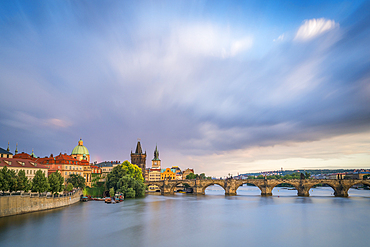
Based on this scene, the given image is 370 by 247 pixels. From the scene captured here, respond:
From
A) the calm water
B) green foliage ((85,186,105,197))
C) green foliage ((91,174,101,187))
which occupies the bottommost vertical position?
the calm water

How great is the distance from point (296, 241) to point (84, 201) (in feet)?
175

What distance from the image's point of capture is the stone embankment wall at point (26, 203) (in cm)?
3603

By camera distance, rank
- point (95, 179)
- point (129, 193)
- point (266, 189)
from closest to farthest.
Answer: point (129, 193) < point (95, 179) < point (266, 189)

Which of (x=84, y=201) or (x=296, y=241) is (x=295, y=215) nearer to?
(x=296, y=241)

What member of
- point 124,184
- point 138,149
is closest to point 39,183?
point 124,184

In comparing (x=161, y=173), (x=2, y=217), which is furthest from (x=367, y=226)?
(x=161, y=173)

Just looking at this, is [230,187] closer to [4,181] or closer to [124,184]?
[124,184]

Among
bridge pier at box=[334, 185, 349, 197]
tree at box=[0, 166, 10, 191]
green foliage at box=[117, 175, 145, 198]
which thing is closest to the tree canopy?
green foliage at box=[117, 175, 145, 198]

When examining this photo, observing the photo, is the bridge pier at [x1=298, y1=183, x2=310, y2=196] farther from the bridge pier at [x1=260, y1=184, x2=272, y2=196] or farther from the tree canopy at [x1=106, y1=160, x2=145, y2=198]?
the tree canopy at [x1=106, y1=160, x2=145, y2=198]

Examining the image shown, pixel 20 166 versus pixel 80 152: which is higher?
pixel 80 152

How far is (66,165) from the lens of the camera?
7781 centimetres

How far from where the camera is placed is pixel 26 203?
40.4 m

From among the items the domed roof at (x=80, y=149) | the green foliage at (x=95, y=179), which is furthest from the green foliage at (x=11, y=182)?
the domed roof at (x=80, y=149)

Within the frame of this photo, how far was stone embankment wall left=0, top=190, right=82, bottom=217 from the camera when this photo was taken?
3603 centimetres
